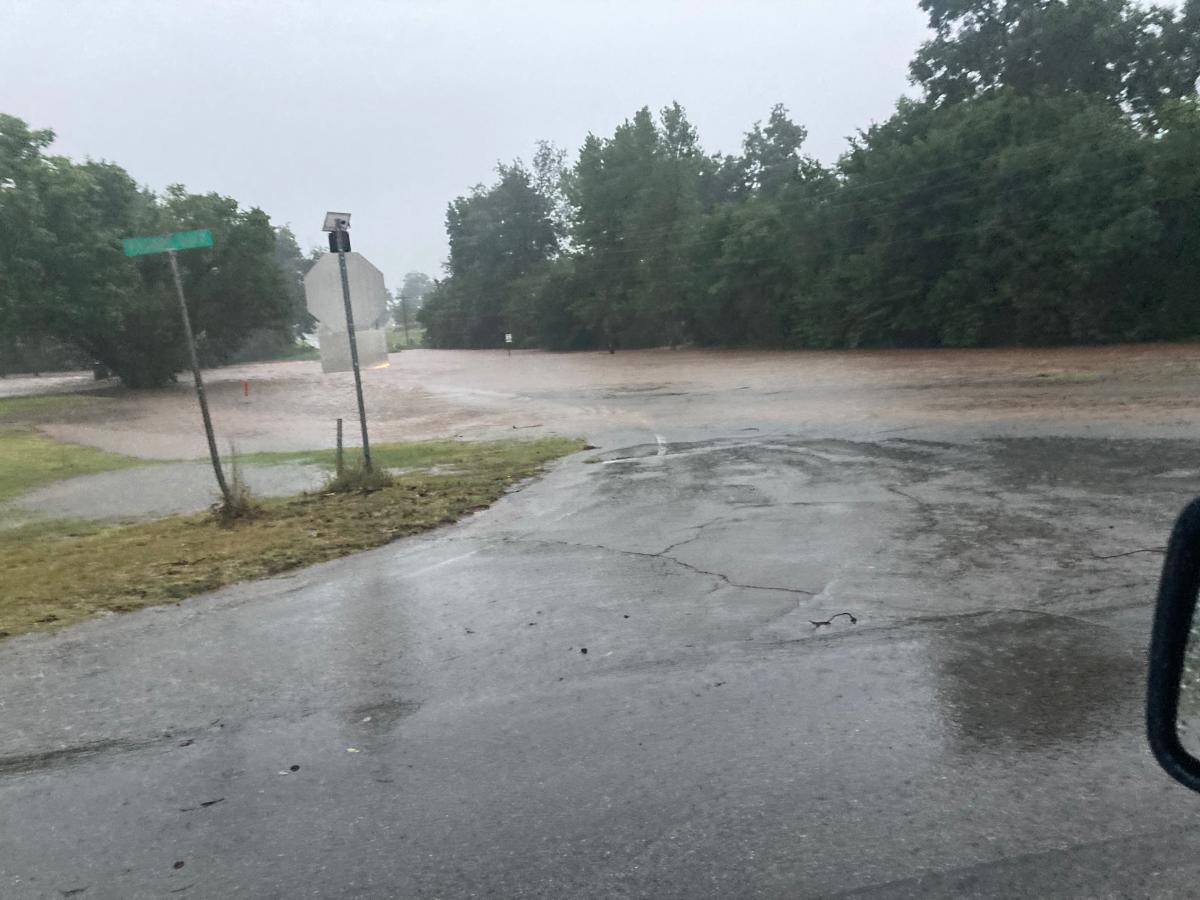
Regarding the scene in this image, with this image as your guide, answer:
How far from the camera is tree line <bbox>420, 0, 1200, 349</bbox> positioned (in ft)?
119

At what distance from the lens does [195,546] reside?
9.69 metres

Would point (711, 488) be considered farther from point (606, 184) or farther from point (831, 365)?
point (606, 184)

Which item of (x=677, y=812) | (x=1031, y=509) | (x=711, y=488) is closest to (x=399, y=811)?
(x=677, y=812)

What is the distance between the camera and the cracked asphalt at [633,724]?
3.39 meters

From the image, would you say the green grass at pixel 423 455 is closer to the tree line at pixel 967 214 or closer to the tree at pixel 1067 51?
the tree line at pixel 967 214

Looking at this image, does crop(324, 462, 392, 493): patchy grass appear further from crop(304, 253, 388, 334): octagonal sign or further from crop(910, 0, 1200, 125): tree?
crop(910, 0, 1200, 125): tree

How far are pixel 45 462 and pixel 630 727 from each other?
1777 centimetres

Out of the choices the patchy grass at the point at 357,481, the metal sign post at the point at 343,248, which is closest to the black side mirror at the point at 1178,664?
the metal sign post at the point at 343,248

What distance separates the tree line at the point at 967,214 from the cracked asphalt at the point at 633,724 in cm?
3173

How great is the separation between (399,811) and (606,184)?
238 feet

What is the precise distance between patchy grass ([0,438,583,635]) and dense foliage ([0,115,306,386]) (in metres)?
34.2

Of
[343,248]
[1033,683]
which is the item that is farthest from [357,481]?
[1033,683]

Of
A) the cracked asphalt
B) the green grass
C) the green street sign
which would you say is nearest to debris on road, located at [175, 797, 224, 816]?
the cracked asphalt

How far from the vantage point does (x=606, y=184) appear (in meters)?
73.2
